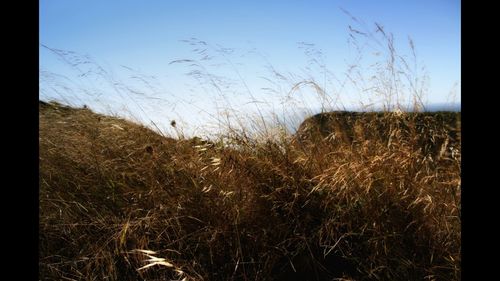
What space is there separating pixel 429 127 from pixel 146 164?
165 cm

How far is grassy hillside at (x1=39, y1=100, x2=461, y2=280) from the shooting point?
1.91 meters

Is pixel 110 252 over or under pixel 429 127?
under

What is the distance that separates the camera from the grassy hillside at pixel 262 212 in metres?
1.91

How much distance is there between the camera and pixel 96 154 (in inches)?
110

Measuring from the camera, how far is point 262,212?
216cm

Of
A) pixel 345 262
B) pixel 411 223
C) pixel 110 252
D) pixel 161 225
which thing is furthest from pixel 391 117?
pixel 110 252
